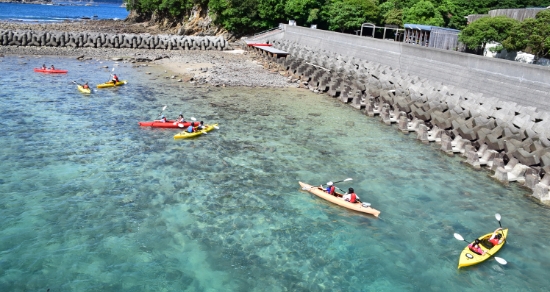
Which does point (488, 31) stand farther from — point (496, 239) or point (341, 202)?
point (341, 202)

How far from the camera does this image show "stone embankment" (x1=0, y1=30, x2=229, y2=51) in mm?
42022

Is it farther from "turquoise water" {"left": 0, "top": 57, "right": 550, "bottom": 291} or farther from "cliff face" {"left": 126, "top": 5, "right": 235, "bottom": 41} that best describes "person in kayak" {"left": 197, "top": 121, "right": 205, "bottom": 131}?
"cliff face" {"left": 126, "top": 5, "right": 235, "bottom": 41}

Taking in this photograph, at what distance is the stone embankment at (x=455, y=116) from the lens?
16.9 meters

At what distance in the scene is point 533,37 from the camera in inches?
1085

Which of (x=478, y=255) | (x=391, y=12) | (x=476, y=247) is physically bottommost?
(x=478, y=255)

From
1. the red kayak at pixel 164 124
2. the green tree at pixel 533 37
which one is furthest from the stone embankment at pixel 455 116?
the red kayak at pixel 164 124

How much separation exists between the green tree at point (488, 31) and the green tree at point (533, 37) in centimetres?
130

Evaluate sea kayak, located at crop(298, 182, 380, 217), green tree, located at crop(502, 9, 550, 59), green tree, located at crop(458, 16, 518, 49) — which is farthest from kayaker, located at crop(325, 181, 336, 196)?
green tree, located at crop(458, 16, 518, 49)

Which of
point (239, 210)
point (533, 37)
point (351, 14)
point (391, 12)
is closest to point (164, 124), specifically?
point (239, 210)

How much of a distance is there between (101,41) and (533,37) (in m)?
39.6

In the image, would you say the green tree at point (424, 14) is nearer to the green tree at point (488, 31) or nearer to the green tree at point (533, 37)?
the green tree at point (488, 31)

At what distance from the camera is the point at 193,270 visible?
10.6 m

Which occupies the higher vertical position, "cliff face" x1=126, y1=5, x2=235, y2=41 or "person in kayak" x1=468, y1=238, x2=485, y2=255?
"cliff face" x1=126, y1=5, x2=235, y2=41

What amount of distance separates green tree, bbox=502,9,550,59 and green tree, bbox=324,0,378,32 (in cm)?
2189
